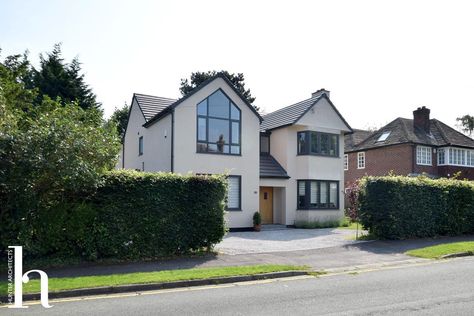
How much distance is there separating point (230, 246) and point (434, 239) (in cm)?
880

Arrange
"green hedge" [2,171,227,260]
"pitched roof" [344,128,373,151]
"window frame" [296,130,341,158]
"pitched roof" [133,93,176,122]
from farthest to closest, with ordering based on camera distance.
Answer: "pitched roof" [344,128,373,151] < "pitched roof" [133,93,176,122] < "window frame" [296,130,341,158] < "green hedge" [2,171,227,260]

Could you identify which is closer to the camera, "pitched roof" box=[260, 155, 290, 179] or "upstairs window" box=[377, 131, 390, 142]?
"pitched roof" box=[260, 155, 290, 179]

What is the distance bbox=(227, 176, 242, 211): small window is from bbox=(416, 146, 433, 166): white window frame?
18578mm

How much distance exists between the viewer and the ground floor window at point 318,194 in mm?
25766

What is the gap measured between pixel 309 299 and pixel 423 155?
30775mm

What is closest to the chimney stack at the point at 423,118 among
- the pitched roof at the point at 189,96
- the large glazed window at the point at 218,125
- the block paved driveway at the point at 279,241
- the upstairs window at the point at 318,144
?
the upstairs window at the point at 318,144

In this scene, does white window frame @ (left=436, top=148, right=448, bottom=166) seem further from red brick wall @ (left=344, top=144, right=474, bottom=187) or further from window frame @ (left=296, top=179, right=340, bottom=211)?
window frame @ (left=296, top=179, right=340, bottom=211)

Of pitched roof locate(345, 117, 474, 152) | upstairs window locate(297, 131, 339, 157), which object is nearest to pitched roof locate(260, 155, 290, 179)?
upstairs window locate(297, 131, 339, 157)

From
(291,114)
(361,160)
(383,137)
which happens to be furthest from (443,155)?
(291,114)

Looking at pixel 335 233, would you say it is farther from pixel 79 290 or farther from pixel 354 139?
pixel 354 139

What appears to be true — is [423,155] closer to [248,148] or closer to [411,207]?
[248,148]

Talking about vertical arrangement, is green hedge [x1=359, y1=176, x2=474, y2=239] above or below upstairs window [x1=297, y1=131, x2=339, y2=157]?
below

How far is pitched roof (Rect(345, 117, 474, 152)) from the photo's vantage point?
1417 inches

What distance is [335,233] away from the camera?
870 inches
